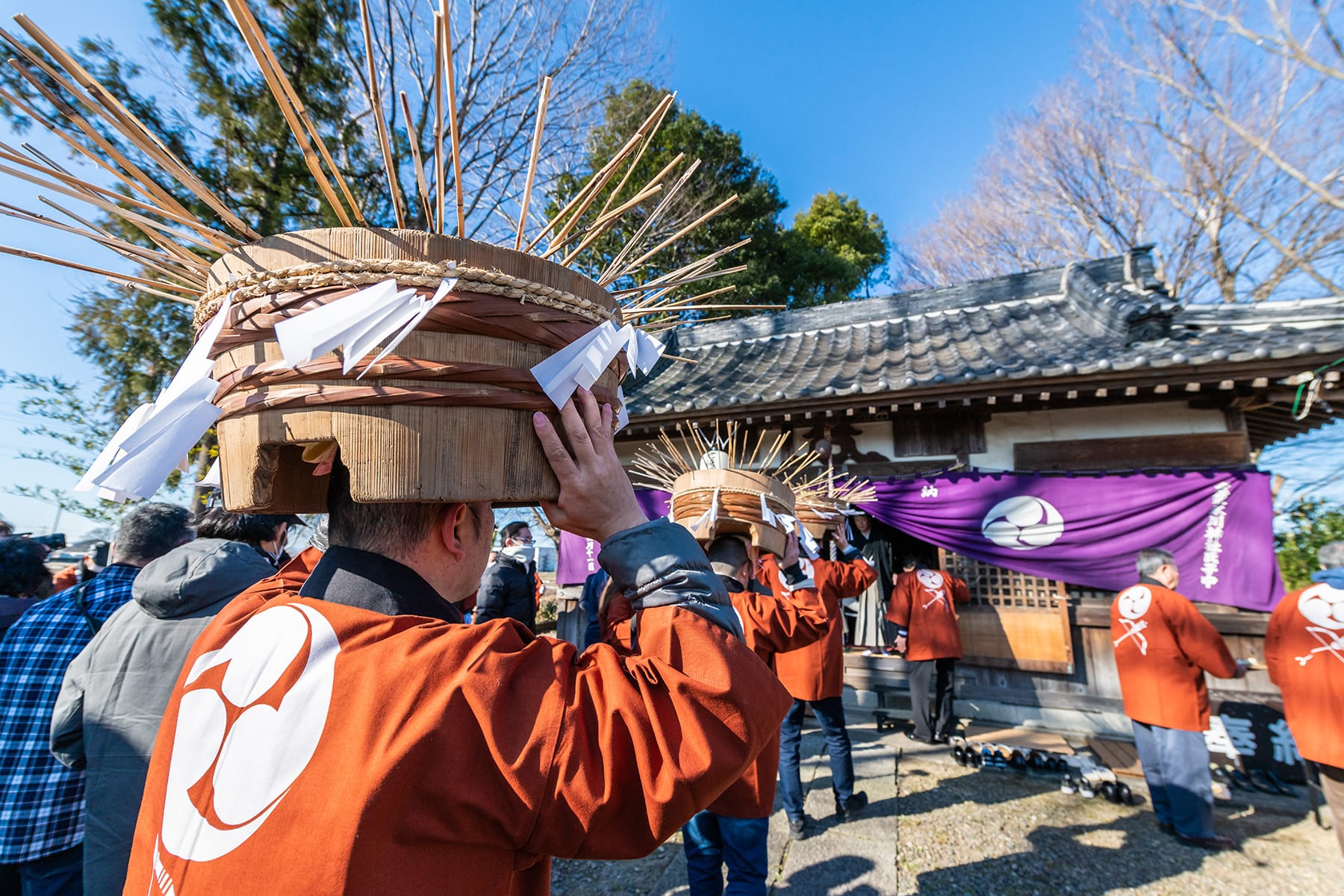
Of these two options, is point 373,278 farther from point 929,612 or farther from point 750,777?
point 929,612

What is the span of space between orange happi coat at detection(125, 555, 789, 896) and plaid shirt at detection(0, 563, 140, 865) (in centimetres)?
240

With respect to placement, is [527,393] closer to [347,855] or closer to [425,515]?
[425,515]

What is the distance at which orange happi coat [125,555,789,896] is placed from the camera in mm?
888

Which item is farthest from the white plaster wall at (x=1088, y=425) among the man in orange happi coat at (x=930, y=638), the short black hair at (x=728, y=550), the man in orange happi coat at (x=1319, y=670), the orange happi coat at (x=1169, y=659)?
the short black hair at (x=728, y=550)

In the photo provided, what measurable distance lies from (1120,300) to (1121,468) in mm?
2136

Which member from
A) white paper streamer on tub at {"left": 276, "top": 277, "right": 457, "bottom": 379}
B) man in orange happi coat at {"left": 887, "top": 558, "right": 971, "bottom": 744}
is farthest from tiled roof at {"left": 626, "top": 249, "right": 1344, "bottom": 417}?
white paper streamer on tub at {"left": 276, "top": 277, "right": 457, "bottom": 379}

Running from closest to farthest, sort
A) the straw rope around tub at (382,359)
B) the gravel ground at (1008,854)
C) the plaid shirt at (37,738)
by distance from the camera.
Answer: the straw rope around tub at (382,359) < the plaid shirt at (37,738) < the gravel ground at (1008,854)

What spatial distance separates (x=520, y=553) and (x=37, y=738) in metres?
3.71

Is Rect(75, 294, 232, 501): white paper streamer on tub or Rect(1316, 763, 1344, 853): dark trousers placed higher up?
Rect(75, 294, 232, 501): white paper streamer on tub

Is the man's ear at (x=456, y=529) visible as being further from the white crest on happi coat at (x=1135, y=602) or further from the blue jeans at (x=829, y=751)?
the white crest on happi coat at (x=1135, y=602)

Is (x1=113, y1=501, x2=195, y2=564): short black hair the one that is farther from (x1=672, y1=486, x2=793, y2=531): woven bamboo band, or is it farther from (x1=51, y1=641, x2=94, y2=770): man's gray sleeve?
(x1=672, y1=486, x2=793, y2=531): woven bamboo band

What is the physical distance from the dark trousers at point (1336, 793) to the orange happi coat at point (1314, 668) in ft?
0.20

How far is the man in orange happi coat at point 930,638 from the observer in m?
6.33

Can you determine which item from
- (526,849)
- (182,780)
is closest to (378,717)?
(526,849)
